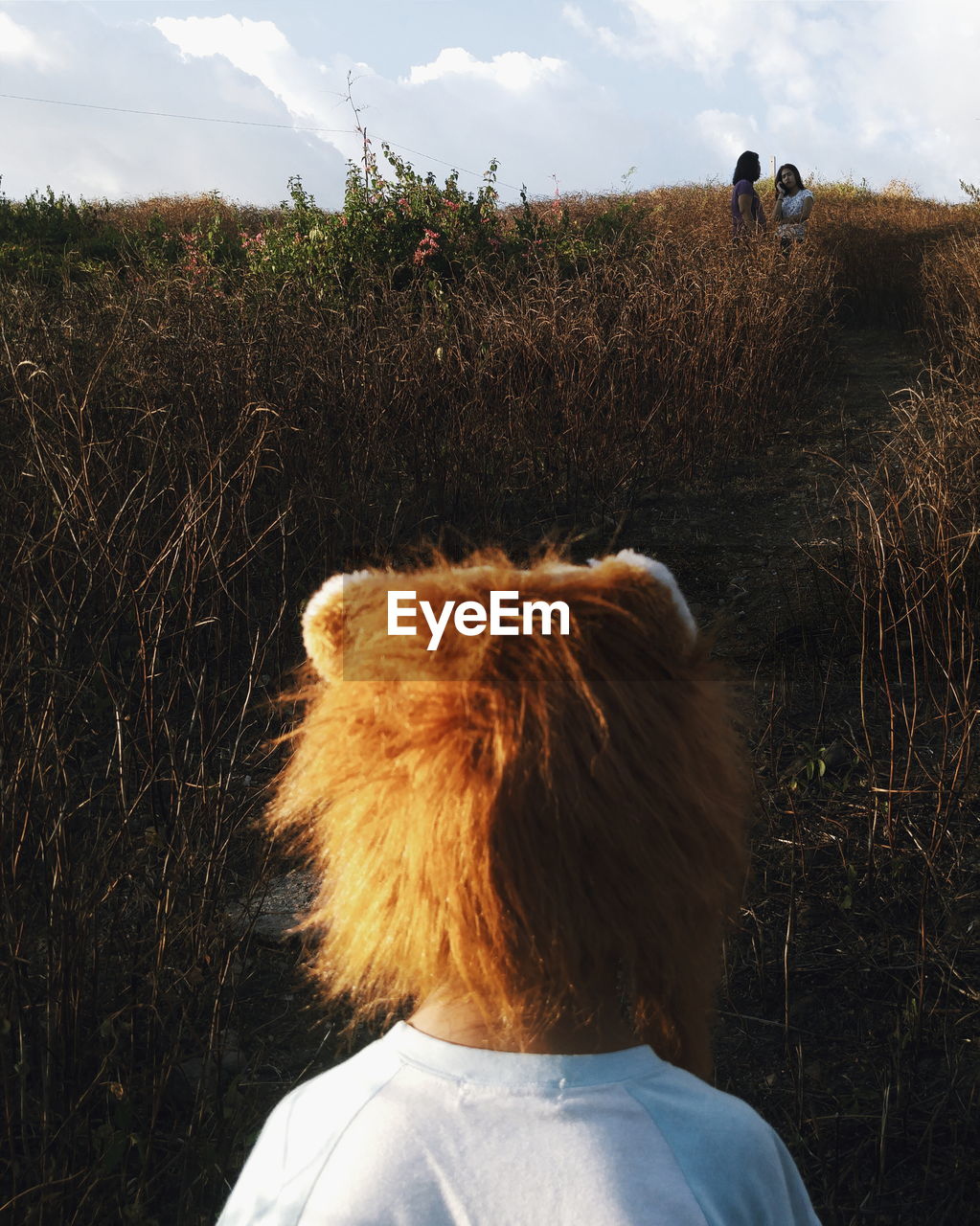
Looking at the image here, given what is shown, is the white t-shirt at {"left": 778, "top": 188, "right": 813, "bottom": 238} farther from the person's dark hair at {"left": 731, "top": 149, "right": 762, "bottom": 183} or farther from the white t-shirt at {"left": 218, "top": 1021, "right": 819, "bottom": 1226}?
the white t-shirt at {"left": 218, "top": 1021, "right": 819, "bottom": 1226}

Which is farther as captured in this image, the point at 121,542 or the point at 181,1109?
the point at 121,542

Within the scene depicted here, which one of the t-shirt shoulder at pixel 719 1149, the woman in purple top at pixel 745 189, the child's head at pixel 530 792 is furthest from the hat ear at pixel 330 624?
the woman in purple top at pixel 745 189

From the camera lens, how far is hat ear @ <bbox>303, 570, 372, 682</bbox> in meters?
0.82

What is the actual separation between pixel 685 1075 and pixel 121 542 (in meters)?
2.30

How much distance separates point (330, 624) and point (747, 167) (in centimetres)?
890

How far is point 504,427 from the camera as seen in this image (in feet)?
15.1

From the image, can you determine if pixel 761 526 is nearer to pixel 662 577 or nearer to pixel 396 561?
pixel 396 561

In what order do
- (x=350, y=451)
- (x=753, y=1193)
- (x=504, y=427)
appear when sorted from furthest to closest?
(x=504, y=427), (x=350, y=451), (x=753, y=1193)

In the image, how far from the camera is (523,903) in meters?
0.74

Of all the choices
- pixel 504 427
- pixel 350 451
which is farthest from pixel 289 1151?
pixel 504 427

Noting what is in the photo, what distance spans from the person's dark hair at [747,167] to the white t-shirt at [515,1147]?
902 cm

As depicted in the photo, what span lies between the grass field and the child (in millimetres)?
317

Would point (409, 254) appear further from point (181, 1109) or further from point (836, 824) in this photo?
point (181, 1109)

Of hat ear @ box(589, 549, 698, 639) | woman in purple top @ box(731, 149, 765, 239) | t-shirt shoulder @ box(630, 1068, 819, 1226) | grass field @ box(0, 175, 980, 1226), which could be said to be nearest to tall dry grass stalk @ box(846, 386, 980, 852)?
grass field @ box(0, 175, 980, 1226)
